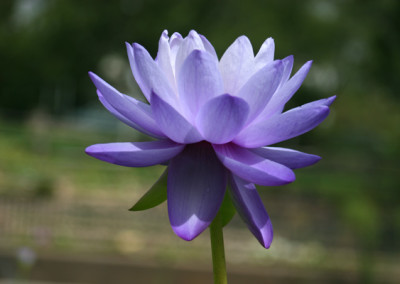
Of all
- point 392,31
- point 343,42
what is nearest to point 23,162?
point 392,31

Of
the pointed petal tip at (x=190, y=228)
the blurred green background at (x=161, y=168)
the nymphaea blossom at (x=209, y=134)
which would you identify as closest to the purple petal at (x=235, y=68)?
the nymphaea blossom at (x=209, y=134)

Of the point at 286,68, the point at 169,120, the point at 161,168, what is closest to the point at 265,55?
the point at 286,68

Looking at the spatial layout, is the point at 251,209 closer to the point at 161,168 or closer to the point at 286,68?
the point at 286,68

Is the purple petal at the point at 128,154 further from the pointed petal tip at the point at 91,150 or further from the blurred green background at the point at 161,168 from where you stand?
the blurred green background at the point at 161,168

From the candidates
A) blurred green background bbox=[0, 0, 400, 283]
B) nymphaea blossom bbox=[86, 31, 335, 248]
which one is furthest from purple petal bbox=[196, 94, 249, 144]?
blurred green background bbox=[0, 0, 400, 283]

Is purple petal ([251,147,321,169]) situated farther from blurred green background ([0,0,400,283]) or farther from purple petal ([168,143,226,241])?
blurred green background ([0,0,400,283])

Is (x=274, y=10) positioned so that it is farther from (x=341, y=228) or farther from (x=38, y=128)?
(x=341, y=228)
